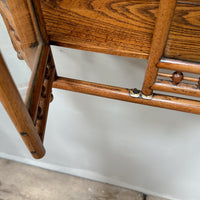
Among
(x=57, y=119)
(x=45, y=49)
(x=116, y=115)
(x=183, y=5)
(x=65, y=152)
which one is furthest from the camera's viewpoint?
(x=65, y=152)

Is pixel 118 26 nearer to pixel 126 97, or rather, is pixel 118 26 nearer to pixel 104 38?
pixel 104 38

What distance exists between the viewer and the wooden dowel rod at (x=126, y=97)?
0.44 metres

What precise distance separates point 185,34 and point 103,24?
0.13m

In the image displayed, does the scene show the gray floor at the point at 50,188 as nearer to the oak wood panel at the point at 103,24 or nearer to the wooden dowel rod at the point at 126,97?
the wooden dowel rod at the point at 126,97

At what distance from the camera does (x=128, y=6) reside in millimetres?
344

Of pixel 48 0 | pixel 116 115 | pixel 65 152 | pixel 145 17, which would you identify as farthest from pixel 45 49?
pixel 65 152

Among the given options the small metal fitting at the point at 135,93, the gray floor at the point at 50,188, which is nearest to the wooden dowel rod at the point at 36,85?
the small metal fitting at the point at 135,93

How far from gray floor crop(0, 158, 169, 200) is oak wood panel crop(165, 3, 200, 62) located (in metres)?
1.01

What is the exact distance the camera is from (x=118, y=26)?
37 cm

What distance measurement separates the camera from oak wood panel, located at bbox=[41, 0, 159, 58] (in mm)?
347

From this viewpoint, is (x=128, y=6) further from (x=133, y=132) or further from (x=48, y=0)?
(x=133, y=132)

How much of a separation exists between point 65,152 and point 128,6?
3.00ft

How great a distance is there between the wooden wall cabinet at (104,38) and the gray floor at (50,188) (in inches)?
35.5

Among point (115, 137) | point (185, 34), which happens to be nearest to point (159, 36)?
point (185, 34)
